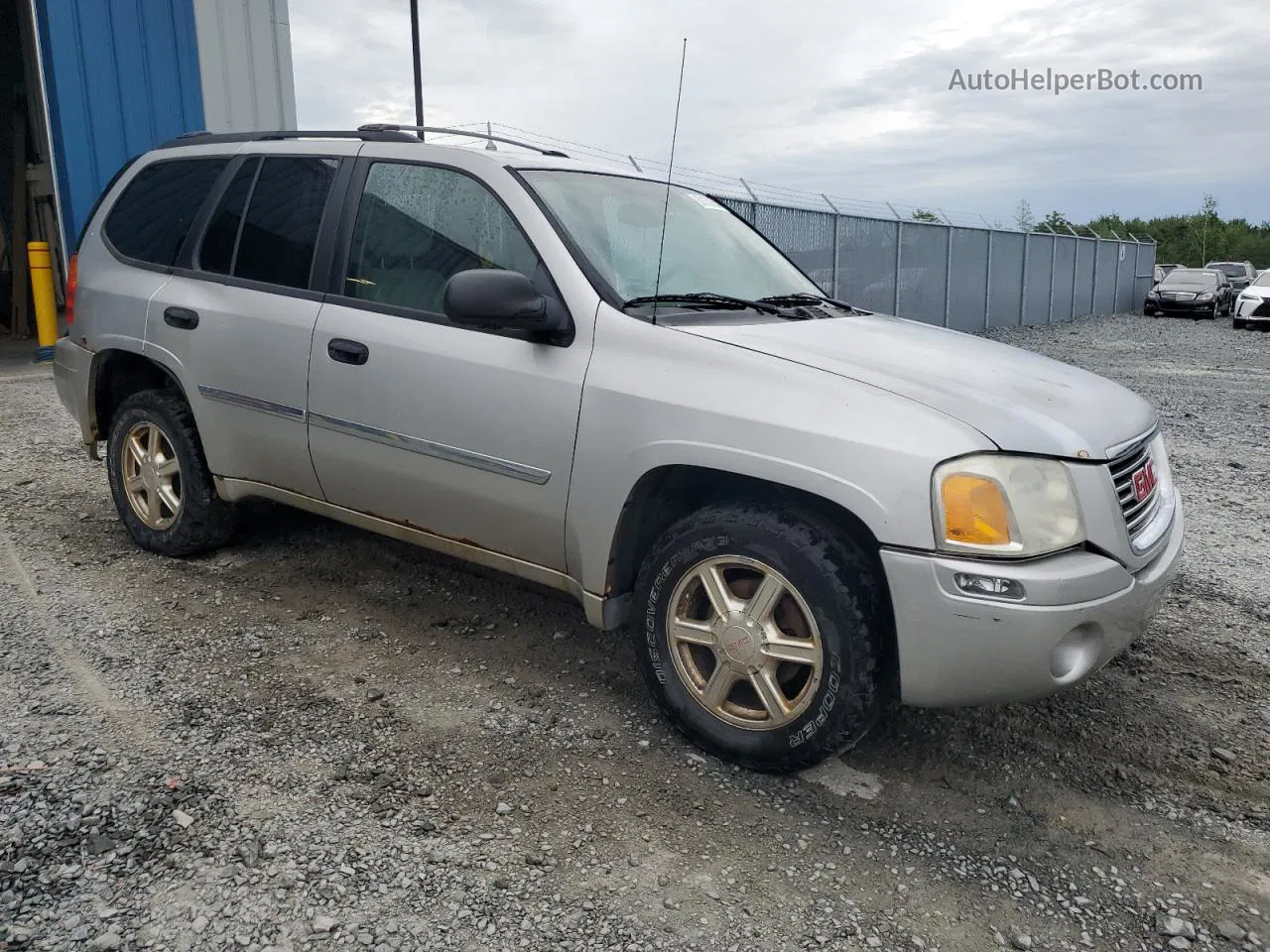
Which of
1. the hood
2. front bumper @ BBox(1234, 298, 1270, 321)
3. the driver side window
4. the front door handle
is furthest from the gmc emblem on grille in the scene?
front bumper @ BBox(1234, 298, 1270, 321)

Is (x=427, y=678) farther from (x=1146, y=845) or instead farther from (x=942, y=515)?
(x=1146, y=845)

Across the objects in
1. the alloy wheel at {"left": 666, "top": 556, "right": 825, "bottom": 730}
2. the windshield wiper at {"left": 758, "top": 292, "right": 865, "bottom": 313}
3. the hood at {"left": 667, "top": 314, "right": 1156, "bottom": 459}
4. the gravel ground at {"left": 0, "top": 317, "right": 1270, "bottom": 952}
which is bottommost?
the gravel ground at {"left": 0, "top": 317, "right": 1270, "bottom": 952}

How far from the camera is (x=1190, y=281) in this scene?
95.3 ft

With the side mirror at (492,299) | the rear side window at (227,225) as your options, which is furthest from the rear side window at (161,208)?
the side mirror at (492,299)

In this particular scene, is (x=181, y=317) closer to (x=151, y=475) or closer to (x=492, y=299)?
(x=151, y=475)

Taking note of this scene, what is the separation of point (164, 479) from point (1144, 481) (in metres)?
3.95

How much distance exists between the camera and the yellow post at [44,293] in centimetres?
1072

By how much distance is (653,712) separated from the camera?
3.43 metres

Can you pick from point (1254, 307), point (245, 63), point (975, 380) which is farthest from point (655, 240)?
point (1254, 307)

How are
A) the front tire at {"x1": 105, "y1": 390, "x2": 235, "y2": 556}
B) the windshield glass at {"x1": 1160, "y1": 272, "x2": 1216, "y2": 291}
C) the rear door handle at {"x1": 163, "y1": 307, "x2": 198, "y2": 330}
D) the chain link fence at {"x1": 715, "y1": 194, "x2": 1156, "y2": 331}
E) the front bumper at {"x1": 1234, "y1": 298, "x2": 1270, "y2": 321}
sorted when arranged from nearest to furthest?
the rear door handle at {"x1": 163, "y1": 307, "x2": 198, "y2": 330} < the front tire at {"x1": 105, "y1": 390, "x2": 235, "y2": 556} < the chain link fence at {"x1": 715, "y1": 194, "x2": 1156, "y2": 331} < the front bumper at {"x1": 1234, "y1": 298, "x2": 1270, "y2": 321} < the windshield glass at {"x1": 1160, "y1": 272, "x2": 1216, "y2": 291}

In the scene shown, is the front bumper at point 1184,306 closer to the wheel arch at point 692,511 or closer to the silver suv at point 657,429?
the silver suv at point 657,429

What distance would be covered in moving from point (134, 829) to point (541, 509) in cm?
143

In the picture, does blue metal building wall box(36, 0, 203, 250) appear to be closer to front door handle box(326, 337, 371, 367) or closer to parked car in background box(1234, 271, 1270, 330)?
front door handle box(326, 337, 371, 367)

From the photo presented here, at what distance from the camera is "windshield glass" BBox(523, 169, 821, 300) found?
3426 mm
